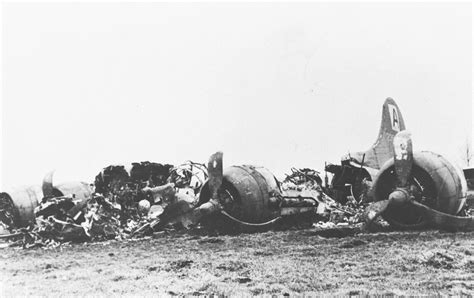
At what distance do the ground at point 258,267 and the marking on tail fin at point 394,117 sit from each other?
971cm

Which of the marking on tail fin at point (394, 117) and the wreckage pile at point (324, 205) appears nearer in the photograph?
the wreckage pile at point (324, 205)

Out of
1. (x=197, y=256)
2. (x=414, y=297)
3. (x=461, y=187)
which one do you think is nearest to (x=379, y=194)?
(x=461, y=187)

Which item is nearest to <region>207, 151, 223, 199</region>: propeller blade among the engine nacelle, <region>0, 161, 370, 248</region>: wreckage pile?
<region>0, 161, 370, 248</region>: wreckage pile

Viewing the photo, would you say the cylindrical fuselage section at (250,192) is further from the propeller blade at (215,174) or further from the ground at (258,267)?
the ground at (258,267)

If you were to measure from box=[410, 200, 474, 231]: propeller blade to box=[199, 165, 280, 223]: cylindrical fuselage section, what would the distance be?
14.1ft

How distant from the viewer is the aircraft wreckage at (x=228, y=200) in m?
12.3

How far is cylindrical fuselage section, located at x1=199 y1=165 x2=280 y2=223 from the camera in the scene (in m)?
13.6

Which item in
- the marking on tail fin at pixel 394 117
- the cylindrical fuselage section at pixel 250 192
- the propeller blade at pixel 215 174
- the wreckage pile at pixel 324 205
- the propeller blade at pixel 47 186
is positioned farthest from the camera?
the marking on tail fin at pixel 394 117

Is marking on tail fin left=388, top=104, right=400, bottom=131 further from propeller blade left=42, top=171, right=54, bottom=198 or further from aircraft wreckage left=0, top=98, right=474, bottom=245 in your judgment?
propeller blade left=42, top=171, right=54, bottom=198

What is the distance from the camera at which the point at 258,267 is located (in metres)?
8.12

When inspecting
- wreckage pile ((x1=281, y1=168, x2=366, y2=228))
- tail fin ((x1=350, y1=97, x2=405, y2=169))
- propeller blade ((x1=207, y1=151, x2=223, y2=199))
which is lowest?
wreckage pile ((x1=281, y1=168, x2=366, y2=228))

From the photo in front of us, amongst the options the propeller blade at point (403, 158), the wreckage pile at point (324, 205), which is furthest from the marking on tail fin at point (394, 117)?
the propeller blade at point (403, 158)

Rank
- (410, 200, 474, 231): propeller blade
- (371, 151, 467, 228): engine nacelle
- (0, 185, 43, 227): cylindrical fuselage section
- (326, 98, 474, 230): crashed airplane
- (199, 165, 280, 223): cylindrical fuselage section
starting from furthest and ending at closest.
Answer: (0, 185, 43, 227): cylindrical fuselage section → (199, 165, 280, 223): cylindrical fuselage section → (371, 151, 467, 228): engine nacelle → (326, 98, 474, 230): crashed airplane → (410, 200, 474, 231): propeller blade

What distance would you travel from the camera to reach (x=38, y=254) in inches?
470
